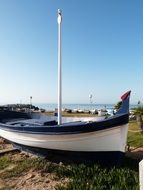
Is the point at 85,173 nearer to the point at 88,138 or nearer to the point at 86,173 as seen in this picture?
the point at 86,173

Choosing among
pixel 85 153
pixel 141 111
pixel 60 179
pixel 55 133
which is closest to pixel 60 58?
pixel 55 133

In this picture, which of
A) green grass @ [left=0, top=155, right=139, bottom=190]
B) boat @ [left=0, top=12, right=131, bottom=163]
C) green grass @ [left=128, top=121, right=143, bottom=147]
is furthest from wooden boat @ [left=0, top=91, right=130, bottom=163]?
green grass @ [left=128, top=121, right=143, bottom=147]

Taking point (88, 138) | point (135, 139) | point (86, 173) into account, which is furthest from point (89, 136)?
point (135, 139)

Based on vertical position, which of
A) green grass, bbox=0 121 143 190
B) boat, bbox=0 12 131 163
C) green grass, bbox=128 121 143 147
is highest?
boat, bbox=0 12 131 163

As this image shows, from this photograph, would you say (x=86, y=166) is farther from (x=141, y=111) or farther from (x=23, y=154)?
(x=141, y=111)

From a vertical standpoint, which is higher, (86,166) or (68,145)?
(68,145)

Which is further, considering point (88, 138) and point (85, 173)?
point (88, 138)

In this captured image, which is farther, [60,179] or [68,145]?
[68,145]

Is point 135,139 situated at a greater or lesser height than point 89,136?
lesser

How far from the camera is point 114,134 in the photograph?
9.91m

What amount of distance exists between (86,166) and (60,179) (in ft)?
4.69

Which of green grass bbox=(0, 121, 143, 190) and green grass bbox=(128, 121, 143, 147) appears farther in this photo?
green grass bbox=(128, 121, 143, 147)

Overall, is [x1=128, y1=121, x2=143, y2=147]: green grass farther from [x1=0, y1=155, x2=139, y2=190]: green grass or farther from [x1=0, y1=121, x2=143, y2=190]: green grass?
[x1=0, y1=155, x2=139, y2=190]: green grass

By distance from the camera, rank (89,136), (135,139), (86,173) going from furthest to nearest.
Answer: (135,139) → (89,136) → (86,173)
